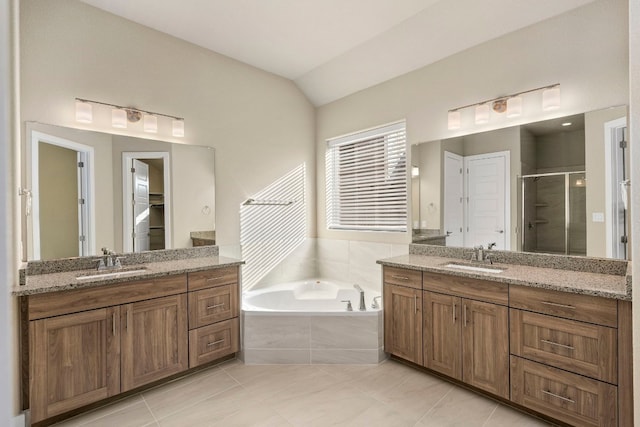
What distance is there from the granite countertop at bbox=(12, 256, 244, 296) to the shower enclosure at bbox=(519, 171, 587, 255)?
2.40 meters

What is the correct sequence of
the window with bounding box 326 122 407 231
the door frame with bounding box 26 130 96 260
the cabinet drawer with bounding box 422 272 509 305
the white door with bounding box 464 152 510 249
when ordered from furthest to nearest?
the window with bounding box 326 122 407 231 < the white door with bounding box 464 152 510 249 < the door frame with bounding box 26 130 96 260 < the cabinet drawer with bounding box 422 272 509 305

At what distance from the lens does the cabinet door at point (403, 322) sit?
8.29 ft

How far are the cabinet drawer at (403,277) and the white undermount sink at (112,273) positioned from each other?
194 centimetres

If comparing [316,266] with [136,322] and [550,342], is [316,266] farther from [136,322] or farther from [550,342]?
[550,342]

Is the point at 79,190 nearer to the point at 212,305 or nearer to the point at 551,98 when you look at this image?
the point at 212,305

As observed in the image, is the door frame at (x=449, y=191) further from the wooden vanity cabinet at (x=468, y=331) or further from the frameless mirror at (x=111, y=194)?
the frameless mirror at (x=111, y=194)

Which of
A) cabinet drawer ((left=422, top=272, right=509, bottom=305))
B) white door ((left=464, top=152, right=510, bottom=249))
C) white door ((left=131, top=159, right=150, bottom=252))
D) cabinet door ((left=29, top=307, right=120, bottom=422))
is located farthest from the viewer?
white door ((left=131, top=159, right=150, bottom=252))

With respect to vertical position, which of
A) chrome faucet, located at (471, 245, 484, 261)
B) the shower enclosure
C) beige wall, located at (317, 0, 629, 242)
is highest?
beige wall, located at (317, 0, 629, 242)

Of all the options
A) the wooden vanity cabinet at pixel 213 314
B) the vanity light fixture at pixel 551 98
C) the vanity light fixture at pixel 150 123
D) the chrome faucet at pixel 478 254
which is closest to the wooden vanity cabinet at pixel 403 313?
the chrome faucet at pixel 478 254

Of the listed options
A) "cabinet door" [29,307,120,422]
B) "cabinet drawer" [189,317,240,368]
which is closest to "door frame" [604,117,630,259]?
"cabinet drawer" [189,317,240,368]

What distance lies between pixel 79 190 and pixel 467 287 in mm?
2995

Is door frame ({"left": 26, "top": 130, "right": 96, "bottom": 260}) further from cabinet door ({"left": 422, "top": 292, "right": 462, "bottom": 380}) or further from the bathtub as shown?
cabinet door ({"left": 422, "top": 292, "right": 462, "bottom": 380})

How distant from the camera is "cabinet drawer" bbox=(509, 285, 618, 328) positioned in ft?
5.54

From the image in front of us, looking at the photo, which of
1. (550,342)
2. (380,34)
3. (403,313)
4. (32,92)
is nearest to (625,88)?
(550,342)
